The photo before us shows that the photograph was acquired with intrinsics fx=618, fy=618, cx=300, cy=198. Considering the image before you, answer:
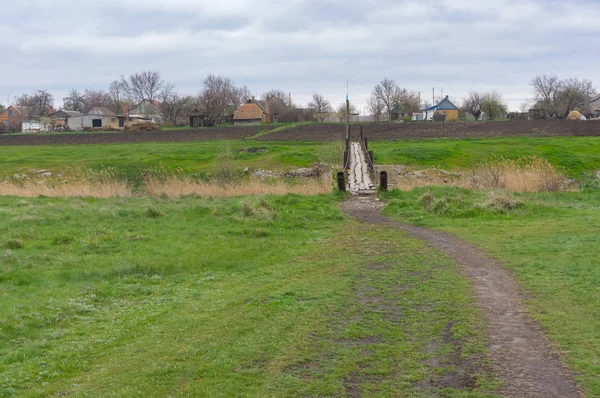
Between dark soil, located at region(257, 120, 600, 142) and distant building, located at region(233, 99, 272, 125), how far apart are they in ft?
84.1

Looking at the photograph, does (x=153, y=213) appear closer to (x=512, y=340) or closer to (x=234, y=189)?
(x=234, y=189)

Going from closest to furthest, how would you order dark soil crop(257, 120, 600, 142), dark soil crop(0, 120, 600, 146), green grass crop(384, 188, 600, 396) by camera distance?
green grass crop(384, 188, 600, 396) → dark soil crop(257, 120, 600, 142) → dark soil crop(0, 120, 600, 146)

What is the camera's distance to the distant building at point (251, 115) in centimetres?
9331

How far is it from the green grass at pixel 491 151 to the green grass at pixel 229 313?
28.0 m

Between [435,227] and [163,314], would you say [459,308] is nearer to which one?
[163,314]

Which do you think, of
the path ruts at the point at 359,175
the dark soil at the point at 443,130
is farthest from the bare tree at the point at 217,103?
the path ruts at the point at 359,175

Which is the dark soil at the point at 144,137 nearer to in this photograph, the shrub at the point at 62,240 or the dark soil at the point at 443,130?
the dark soil at the point at 443,130

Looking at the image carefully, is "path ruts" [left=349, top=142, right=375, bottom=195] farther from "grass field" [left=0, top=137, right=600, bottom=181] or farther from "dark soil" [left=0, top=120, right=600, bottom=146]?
"dark soil" [left=0, top=120, right=600, bottom=146]

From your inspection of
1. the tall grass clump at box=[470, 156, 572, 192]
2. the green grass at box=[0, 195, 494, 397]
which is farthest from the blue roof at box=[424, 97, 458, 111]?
the green grass at box=[0, 195, 494, 397]

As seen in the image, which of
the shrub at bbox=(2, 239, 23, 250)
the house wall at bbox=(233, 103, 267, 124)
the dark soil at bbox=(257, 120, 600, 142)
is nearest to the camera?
the shrub at bbox=(2, 239, 23, 250)

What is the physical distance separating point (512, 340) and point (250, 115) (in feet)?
290

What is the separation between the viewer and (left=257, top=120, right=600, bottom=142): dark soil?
2213 inches

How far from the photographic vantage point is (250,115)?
9356 cm

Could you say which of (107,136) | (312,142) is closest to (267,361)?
(312,142)
